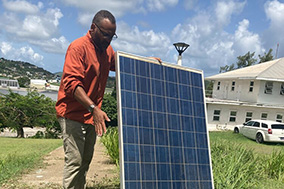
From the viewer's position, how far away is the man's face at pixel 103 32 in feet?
10.4

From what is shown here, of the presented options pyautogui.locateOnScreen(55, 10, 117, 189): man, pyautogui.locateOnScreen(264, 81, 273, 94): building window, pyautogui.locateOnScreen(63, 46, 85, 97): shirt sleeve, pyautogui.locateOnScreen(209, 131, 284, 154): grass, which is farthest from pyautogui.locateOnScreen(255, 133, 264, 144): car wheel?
pyautogui.locateOnScreen(63, 46, 85, 97): shirt sleeve

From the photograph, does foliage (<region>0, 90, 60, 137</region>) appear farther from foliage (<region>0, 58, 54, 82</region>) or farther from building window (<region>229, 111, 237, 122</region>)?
foliage (<region>0, 58, 54, 82</region>)

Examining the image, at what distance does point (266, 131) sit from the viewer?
746 inches

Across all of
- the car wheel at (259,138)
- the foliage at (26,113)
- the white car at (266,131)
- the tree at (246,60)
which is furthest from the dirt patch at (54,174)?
the tree at (246,60)

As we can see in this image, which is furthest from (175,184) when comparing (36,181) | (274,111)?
(274,111)

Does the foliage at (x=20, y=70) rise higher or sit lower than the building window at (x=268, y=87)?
higher

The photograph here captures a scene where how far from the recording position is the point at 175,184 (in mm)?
3359

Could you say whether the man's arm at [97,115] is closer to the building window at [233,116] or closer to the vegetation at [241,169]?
the vegetation at [241,169]

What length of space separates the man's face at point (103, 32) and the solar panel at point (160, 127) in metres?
0.23

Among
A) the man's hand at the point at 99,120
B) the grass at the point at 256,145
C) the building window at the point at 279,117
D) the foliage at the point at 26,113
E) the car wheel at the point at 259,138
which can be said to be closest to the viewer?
the man's hand at the point at 99,120

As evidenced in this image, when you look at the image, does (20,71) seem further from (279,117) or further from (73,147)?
(73,147)

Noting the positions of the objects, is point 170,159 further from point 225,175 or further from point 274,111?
point 274,111

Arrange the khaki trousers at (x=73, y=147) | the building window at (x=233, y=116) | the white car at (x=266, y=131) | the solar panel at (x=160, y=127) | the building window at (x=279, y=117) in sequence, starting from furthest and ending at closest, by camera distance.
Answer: the building window at (x=279, y=117), the building window at (x=233, y=116), the white car at (x=266, y=131), the khaki trousers at (x=73, y=147), the solar panel at (x=160, y=127)

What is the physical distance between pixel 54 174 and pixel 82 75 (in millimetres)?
3744
